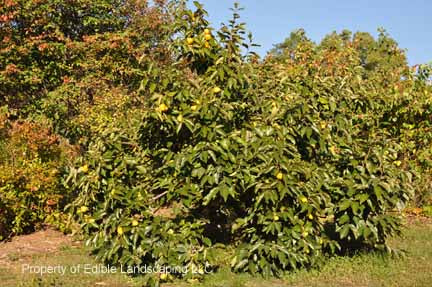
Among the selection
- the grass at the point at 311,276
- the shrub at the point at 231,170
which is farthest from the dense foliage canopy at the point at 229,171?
the grass at the point at 311,276

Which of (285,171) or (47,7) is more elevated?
(47,7)

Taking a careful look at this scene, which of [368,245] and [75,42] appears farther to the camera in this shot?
[75,42]

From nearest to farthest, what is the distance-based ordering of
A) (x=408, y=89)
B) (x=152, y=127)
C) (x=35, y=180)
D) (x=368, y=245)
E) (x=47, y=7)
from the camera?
(x=152, y=127) → (x=368, y=245) → (x=35, y=180) → (x=408, y=89) → (x=47, y=7)

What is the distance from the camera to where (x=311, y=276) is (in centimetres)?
498

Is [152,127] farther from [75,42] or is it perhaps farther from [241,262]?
[75,42]

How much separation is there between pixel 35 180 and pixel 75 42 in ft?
14.4

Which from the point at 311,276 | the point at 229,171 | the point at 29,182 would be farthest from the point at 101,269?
the point at 311,276

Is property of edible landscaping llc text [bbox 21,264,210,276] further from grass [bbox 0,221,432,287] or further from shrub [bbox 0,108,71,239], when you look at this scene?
shrub [bbox 0,108,71,239]

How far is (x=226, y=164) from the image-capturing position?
4738 mm

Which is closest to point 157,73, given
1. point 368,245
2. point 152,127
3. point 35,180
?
point 152,127

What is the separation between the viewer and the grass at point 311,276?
4.79 metres

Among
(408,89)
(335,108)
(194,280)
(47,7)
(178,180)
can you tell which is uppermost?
(47,7)

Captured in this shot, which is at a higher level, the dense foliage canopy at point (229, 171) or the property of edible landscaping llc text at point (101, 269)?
the dense foliage canopy at point (229, 171)

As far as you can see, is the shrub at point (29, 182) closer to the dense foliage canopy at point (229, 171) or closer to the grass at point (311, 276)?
the dense foliage canopy at point (229, 171)
